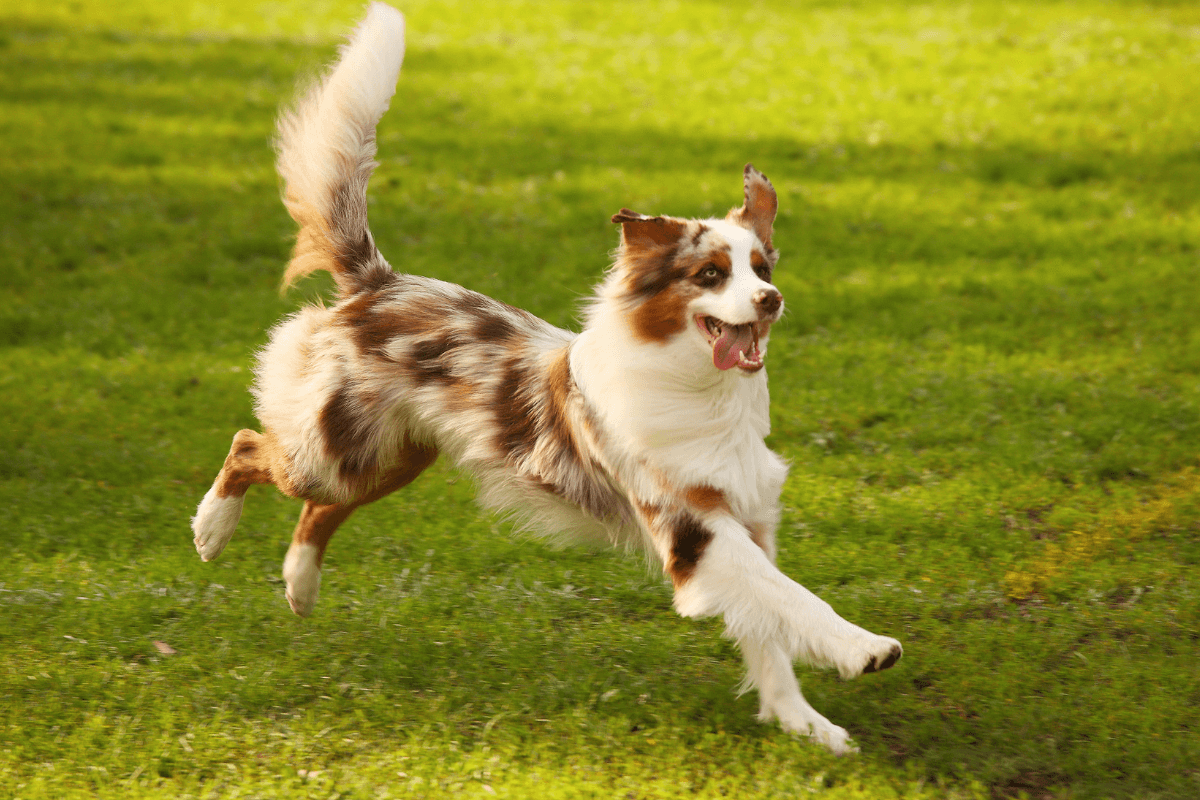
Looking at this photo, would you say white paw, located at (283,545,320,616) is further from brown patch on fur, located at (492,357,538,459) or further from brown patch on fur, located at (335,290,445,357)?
brown patch on fur, located at (492,357,538,459)

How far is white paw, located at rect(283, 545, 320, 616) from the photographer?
5547 millimetres

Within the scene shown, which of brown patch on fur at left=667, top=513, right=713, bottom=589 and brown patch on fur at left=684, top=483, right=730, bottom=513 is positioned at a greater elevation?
brown patch on fur at left=684, top=483, right=730, bottom=513

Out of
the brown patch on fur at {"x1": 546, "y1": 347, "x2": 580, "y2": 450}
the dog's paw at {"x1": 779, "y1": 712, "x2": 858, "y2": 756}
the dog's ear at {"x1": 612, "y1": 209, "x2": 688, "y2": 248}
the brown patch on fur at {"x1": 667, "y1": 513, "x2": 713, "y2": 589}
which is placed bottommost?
the dog's paw at {"x1": 779, "y1": 712, "x2": 858, "y2": 756}

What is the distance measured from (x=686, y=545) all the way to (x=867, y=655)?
77 cm

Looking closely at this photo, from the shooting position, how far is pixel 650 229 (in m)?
4.48

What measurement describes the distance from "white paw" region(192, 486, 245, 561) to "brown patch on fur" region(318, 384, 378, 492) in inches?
27.0

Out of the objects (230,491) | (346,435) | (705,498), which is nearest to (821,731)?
(705,498)

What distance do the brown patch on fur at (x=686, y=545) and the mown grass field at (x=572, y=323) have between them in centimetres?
71

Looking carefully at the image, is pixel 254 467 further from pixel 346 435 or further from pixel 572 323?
pixel 572 323

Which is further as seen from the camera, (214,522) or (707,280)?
(214,522)

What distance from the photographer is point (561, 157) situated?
13.0m

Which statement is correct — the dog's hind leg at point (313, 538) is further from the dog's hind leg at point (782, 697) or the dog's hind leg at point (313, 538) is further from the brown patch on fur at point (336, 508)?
the dog's hind leg at point (782, 697)

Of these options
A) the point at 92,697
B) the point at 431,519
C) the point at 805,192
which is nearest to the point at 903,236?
the point at 805,192

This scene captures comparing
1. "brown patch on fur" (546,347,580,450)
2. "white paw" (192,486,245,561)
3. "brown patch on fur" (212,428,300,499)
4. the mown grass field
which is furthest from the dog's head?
"white paw" (192,486,245,561)
